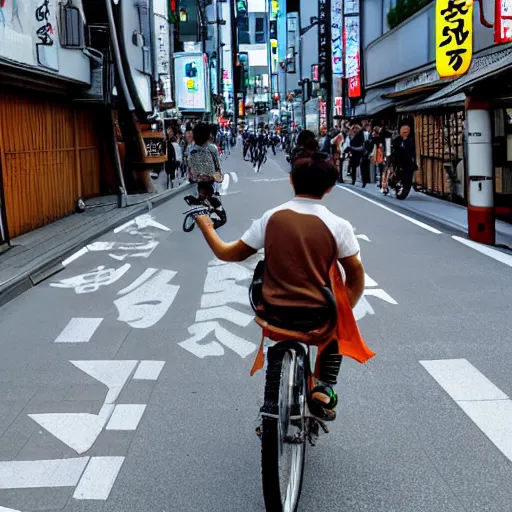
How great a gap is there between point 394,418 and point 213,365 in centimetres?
180

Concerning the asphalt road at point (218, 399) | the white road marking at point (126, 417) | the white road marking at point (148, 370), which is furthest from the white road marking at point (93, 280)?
the white road marking at point (126, 417)

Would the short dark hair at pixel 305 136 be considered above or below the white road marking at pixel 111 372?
above

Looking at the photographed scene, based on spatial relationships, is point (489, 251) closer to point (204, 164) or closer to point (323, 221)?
point (204, 164)

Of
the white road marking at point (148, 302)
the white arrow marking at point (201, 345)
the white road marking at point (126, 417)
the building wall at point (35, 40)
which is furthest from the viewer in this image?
the building wall at point (35, 40)

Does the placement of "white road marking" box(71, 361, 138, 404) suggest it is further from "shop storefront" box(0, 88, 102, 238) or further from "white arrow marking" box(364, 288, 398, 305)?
"shop storefront" box(0, 88, 102, 238)

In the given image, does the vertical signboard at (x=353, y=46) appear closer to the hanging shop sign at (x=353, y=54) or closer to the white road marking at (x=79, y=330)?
the hanging shop sign at (x=353, y=54)

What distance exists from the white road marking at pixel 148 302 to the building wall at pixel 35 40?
493cm

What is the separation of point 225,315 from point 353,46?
39125mm

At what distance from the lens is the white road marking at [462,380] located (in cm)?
571

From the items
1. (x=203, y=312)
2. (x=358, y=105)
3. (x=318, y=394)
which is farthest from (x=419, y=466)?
(x=358, y=105)

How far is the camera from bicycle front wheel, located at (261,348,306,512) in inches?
140

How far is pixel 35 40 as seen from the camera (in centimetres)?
1580

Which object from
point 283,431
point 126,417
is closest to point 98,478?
point 126,417

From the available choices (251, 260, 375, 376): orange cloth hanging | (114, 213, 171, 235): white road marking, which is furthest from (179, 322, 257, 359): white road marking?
(114, 213, 171, 235): white road marking
